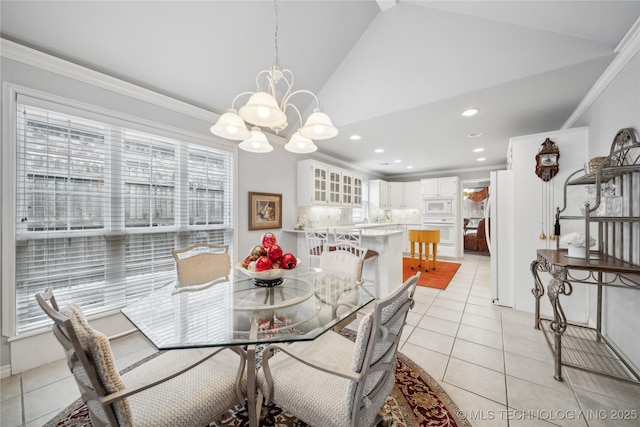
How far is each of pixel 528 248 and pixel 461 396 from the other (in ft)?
7.18

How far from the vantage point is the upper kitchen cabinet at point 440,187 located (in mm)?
6250

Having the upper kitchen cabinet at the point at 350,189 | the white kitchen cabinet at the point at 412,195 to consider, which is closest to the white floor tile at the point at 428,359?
the upper kitchen cabinet at the point at 350,189

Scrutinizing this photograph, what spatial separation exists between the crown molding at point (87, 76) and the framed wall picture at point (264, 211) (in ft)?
4.47

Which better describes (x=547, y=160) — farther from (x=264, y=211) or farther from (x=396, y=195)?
(x=396, y=195)

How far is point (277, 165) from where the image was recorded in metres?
4.03

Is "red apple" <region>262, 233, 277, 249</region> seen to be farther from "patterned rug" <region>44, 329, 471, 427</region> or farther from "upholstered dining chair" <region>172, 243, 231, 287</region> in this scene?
"patterned rug" <region>44, 329, 471, 427</region>

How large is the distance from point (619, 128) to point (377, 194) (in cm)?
496

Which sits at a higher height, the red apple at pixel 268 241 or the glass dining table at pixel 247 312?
the red apple at pixel 268 241

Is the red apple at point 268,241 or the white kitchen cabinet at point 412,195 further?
the white kitchen cabinet at point 412,195

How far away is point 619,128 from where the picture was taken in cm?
192

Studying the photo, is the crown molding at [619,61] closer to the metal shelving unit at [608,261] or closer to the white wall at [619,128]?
the white wall at [619,128]

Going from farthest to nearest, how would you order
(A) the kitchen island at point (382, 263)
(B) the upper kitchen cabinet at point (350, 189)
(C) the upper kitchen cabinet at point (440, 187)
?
(C) the upper kitchen cabinet at point (440, 187) → (B) the upper kitchen cabinet at point (350, 189) → (A) the kitchen island at point (382, 263)

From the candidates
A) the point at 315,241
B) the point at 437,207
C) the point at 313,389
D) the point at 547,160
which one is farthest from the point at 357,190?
the point at 313,389

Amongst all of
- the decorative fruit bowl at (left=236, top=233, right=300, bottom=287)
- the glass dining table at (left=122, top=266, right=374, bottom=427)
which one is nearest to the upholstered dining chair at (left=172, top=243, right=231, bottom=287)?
the glass dining table at (left=122, top=266, right=374, bottom=427)
